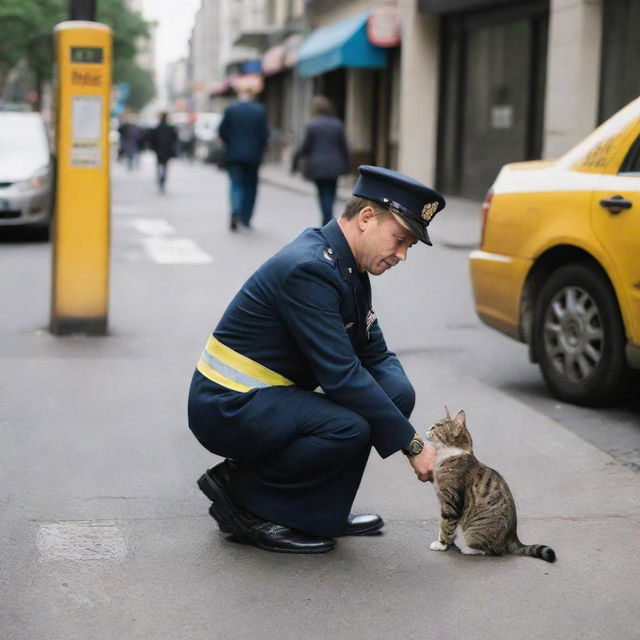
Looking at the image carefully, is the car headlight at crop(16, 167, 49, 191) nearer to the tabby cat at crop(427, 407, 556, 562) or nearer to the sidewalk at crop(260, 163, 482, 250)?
the sidewalk at crop(260, 163, 482, 250)

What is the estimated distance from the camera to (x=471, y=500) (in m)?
4.44

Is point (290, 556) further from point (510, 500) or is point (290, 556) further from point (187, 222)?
point (187, 222)

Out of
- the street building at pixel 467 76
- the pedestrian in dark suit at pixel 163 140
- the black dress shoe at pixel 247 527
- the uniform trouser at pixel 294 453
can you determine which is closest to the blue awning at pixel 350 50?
the street building at pixel 467 76

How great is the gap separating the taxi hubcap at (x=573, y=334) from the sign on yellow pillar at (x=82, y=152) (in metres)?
3.23

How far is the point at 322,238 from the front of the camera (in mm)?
4355

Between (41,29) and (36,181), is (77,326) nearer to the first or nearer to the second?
(36,181)

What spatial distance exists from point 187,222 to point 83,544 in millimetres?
14950

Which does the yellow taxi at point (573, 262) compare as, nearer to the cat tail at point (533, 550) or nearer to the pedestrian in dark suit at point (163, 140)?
the cat tail at point (533, 550)

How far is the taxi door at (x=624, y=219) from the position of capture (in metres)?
6.45

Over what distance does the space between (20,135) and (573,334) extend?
1130 centimetres

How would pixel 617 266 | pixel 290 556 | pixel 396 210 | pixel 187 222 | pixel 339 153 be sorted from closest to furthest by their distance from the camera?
pixel 396 210 < pixel 290 556 < pixel 617 266 < pixel 339 153 < pixel 187 222

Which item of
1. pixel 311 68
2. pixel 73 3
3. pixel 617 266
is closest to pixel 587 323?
pixel 617 266

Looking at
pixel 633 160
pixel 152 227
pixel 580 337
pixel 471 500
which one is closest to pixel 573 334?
pixel 580 337

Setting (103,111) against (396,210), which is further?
(103,111)
